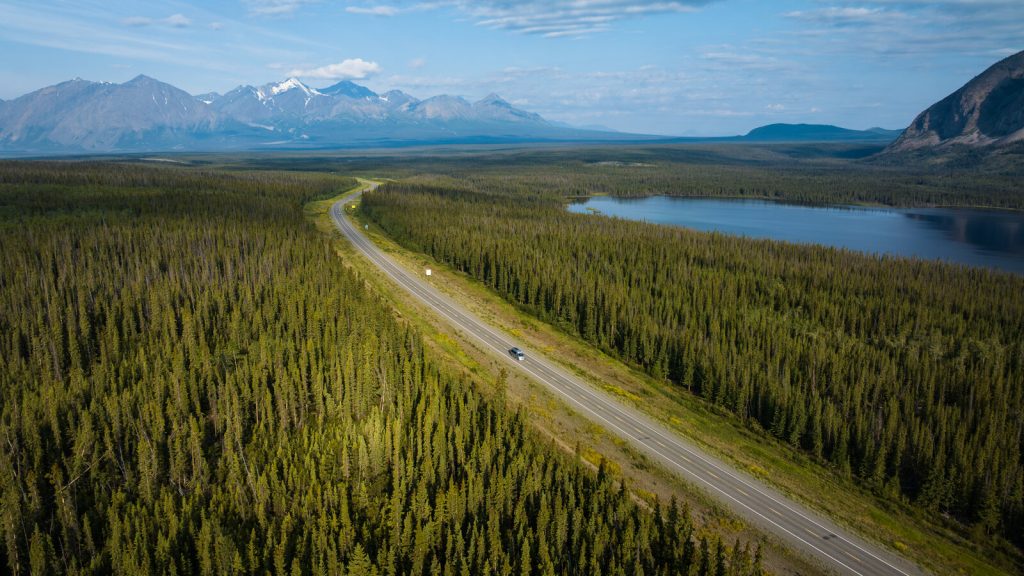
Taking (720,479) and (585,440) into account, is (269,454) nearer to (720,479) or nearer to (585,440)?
(585,440)

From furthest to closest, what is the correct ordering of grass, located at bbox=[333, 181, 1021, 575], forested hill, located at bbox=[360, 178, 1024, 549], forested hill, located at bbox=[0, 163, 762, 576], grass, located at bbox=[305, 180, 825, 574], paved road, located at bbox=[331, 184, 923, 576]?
forested hill, located at bbox=[360, 178, 1024, 549]
grass, located at bbox=[333, 181, 1021, 575]
grass, located at bbox=[305, 180, 825, 574]
paved road, located at bbox=[331, 184, 923, 576]
forested hill, located at bbox=[0, 163, 762, 576]

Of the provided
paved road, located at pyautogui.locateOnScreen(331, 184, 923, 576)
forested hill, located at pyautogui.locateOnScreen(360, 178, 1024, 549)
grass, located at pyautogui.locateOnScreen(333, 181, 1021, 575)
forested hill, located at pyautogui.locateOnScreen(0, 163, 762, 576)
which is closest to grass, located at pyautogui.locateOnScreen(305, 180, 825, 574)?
paved road, located at pyautogui.locateOnScreen(331, 184, 923, 576)

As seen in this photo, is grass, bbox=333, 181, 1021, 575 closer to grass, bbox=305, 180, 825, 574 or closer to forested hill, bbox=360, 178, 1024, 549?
forested hill, bbox=360, 178, 1024, 549

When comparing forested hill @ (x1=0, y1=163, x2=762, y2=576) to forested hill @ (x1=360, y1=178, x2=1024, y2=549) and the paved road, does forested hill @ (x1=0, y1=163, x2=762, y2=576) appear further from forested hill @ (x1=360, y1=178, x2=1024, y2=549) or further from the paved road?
forested hill @ (x1=360, y1=178, x2=1024, y2=549)

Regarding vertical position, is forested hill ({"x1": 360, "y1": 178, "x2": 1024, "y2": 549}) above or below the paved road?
above

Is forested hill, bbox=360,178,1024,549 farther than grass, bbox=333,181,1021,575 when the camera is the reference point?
Yes

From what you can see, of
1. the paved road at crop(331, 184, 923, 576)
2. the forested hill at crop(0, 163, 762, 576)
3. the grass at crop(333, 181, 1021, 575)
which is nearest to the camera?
the forested hill at crop(0, 163, 762, 576)

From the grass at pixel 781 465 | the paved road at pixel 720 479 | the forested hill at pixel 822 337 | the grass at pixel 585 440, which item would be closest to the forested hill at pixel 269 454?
the grass at pixel 585 440
